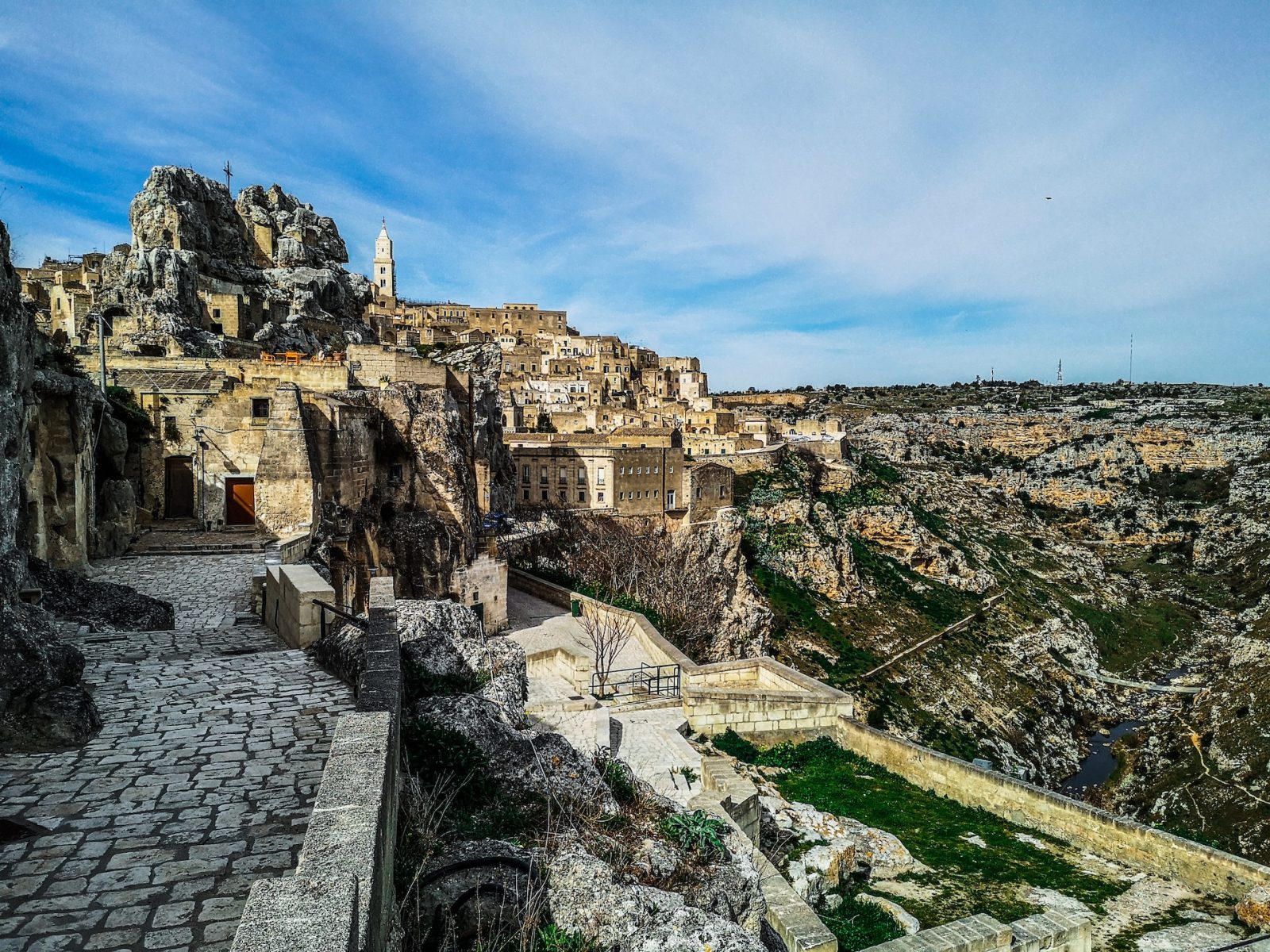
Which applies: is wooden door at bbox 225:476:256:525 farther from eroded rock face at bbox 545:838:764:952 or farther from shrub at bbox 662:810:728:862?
eroded rock face at bbox 545:838:764:952

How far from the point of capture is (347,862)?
2.98 m

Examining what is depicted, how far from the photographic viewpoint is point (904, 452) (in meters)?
71.2

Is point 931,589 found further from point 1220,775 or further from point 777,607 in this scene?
point 1220,775

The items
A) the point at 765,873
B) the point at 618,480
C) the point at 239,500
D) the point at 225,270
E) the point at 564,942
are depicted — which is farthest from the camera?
the point at 225,270

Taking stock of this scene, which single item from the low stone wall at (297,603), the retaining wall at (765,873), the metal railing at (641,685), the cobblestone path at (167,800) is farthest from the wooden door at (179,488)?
the retaining wall at (765,873)

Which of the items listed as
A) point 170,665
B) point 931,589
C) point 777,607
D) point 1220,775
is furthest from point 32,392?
point 931,589

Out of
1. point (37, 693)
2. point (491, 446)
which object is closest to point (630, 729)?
point (37, 693)

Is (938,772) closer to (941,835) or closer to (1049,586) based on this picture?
(941,835)

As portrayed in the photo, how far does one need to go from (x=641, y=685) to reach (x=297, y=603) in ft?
27.0

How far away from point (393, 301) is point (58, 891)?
98.7 meters

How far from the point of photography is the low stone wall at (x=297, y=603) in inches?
318

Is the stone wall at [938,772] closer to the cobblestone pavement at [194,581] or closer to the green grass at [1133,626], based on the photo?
the cobblestone pavement at [194,581]

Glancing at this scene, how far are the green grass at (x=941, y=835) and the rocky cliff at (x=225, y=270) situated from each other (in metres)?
32.7

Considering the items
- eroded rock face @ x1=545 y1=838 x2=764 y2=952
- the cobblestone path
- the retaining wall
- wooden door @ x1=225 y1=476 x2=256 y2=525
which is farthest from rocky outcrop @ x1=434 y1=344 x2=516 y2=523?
eroded rock face @ x1=545 y1=838 x2=764 y2=952
